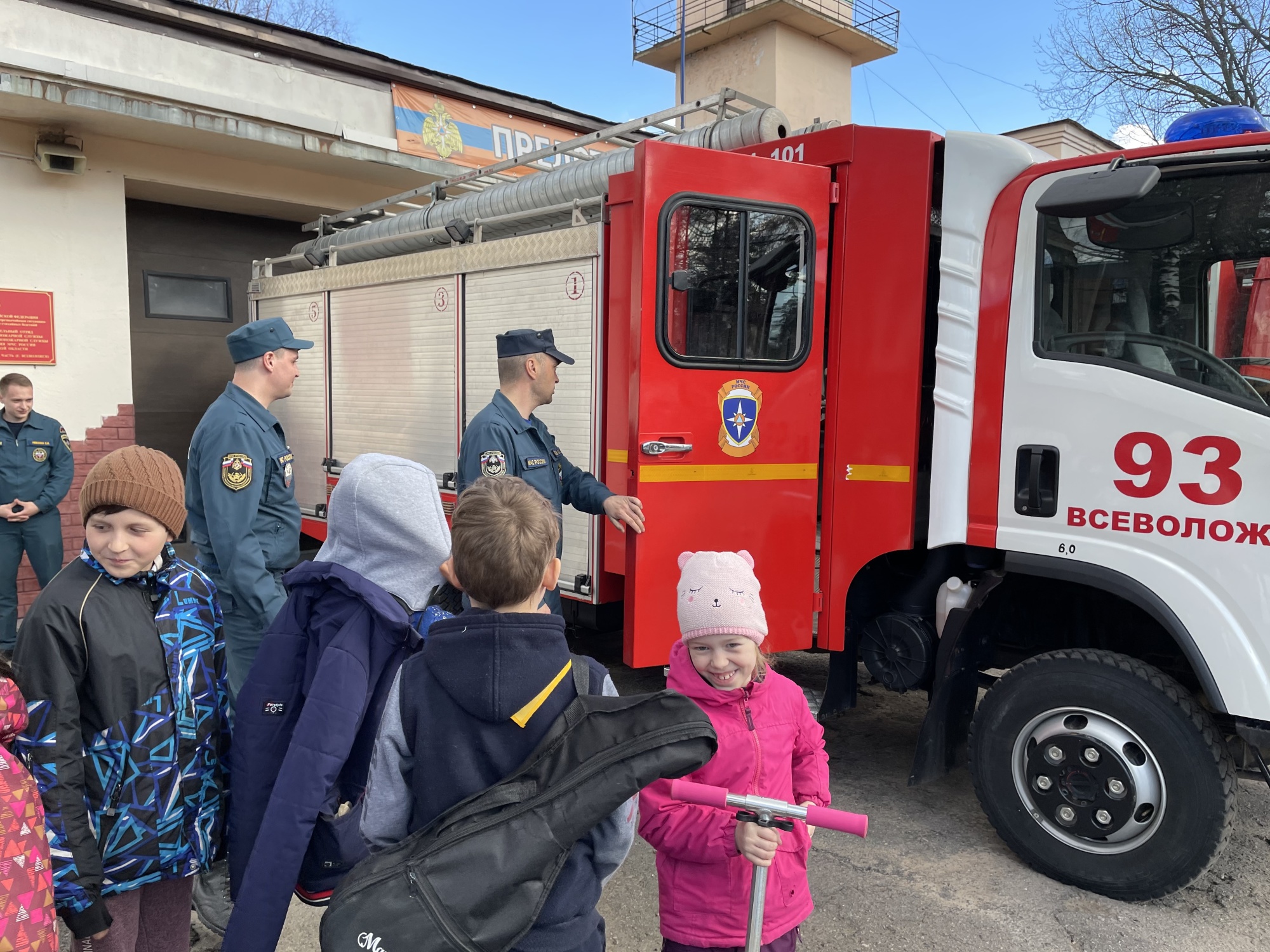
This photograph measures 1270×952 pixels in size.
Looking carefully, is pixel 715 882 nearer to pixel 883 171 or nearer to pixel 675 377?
pixel 675 377

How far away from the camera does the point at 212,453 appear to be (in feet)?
10.1

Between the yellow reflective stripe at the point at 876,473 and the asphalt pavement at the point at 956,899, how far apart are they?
1.35m

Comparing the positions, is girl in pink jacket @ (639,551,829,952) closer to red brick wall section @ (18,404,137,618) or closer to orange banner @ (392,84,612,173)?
red brick wall section @ (18,404,137,618)

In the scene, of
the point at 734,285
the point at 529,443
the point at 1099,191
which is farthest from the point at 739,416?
the point at 1099,191

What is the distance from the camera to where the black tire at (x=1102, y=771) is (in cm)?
282

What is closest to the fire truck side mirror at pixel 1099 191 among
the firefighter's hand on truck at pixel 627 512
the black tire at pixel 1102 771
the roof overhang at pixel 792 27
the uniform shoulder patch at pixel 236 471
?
the black tire at pixel 1102 771

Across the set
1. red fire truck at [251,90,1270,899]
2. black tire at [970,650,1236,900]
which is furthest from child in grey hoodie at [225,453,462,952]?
black tire at [970,650,1236,900]

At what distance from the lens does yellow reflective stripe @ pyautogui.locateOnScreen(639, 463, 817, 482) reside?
11.4 ft

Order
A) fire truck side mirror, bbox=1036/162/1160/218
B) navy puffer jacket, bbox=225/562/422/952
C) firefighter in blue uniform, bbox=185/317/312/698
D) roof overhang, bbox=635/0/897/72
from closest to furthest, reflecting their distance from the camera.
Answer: navy puffer jacket, bbox=225/562/422/952, fire truck side mirror, bbox=1036/162/1160/218, firefighter in blue uniform, bbox=185/317/312/698, roof overhang, bbox=635/0/897/72

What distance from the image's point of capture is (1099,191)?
9.26 feet

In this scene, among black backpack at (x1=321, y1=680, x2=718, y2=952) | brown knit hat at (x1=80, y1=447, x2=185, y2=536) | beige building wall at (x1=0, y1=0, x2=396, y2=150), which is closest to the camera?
black backpack at (x1=321, y1=680, x2=718, y2=952)

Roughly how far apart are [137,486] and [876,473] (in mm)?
2579

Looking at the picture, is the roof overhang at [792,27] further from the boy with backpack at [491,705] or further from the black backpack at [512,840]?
the black backpack at [512,840]

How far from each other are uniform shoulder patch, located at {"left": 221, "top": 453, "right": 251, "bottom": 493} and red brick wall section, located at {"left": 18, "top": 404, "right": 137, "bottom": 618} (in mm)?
4062
